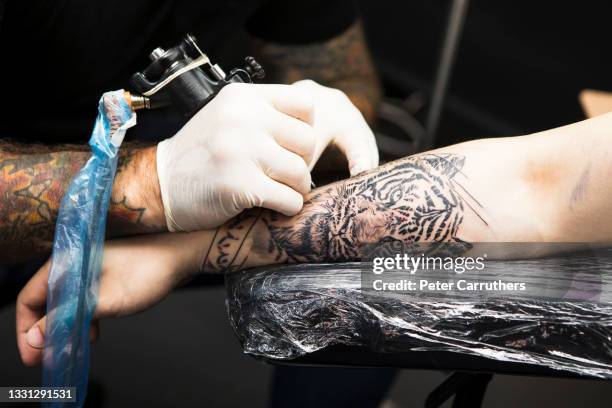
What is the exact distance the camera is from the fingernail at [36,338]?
1.03 m

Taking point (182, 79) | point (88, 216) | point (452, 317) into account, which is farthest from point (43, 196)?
point (452, 317)

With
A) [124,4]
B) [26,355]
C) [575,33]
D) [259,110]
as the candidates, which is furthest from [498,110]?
[26,355]

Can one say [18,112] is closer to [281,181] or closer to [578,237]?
[281,181]

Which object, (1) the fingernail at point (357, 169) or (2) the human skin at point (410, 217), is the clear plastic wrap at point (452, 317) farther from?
(1) the fingernail at point (357, 169)

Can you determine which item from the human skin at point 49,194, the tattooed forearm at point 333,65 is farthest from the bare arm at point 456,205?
the tattooed forearm at point 333,65

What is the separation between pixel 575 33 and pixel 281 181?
6.31ft

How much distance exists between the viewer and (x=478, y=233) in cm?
94

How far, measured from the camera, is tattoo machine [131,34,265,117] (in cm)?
96

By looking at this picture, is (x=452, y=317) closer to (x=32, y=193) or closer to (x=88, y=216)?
(x=88, y=216)

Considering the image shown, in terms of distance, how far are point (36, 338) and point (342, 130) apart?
59 cm

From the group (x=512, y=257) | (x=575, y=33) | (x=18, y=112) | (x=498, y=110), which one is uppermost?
(x=575, y=33)

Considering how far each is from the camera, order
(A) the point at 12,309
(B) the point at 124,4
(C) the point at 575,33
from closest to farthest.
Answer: (B) the point at 124,4
(A) the point at 12,309
(C) the point at 575,33

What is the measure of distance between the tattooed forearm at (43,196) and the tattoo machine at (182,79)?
0.40 ft

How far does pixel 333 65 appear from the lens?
1.61 meters
